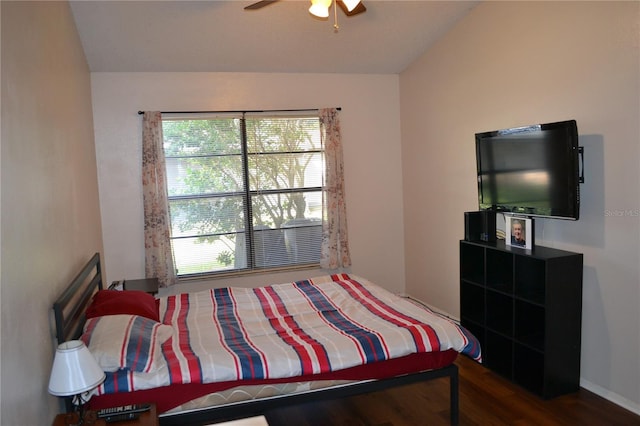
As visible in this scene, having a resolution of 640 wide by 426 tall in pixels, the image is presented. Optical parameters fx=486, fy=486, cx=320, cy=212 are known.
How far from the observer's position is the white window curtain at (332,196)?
5.05 metres

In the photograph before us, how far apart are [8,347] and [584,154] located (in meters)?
3.25

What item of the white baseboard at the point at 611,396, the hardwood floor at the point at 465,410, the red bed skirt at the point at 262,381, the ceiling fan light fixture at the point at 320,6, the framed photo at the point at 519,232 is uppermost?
the ceiling fan light fixture at the point at 320,6

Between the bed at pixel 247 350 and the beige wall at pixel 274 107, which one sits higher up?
the beige wall at pixel 274 107

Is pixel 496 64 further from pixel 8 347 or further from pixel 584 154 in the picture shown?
pixel 8 347

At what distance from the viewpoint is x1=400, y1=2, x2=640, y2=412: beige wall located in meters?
2.88

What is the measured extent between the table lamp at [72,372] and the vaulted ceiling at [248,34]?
274 cm

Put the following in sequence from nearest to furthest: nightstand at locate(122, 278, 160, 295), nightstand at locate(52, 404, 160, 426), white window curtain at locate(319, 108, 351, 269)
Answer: nightstand at locate(52, 404, 160, 426) → nightstand at locate(122, 278, 160, 295) → white window curtain at locate(319, 108, 351, 269)

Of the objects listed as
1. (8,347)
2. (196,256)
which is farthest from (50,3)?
(196,256)

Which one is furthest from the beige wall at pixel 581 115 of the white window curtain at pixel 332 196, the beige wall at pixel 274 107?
the white window curtain at pixel 332 196

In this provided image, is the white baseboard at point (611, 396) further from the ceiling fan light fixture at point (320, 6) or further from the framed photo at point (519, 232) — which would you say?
the ceiling fan light fixture at point (320, 6)

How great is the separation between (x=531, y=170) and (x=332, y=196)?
220 centimetres

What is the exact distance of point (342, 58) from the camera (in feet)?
15.8

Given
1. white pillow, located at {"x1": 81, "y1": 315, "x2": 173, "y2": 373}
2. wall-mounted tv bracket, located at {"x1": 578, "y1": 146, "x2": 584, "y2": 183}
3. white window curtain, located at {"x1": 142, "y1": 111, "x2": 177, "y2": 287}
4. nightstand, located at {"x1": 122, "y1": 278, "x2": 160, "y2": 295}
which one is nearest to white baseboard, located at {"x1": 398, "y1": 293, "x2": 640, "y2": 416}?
wall-mounted tv bracket, located at {"x1": 578, "y1": 146, "x2": 584, "y2": 183}

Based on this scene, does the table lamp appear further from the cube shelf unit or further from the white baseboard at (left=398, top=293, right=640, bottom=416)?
the white baseboard at (left=398, top=293, right=640, bottom=416)
